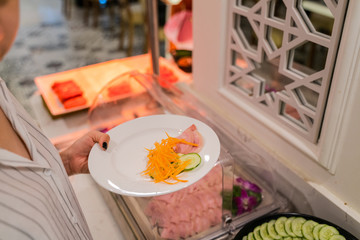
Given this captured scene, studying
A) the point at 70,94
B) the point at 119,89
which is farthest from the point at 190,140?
the point at 70,94

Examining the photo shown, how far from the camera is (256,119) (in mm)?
1268

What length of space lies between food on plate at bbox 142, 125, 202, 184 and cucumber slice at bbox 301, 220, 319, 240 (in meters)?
0.40

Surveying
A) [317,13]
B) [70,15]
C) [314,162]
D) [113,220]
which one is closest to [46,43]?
[70,15]

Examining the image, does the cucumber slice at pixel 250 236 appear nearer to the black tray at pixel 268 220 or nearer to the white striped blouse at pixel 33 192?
the black tray at pixel 268 220

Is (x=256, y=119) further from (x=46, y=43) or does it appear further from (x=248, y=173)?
(x=46, y=43)

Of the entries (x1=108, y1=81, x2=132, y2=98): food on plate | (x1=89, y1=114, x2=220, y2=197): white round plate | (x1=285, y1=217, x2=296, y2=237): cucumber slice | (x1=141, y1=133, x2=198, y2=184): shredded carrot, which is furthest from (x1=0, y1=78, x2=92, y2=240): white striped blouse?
(x1=108, y1=81, x2=132, y2=98): food on plate

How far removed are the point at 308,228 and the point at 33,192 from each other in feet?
2.41

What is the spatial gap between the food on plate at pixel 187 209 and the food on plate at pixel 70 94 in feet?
2.96

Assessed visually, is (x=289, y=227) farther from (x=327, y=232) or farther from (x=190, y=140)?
(x=190, y=140)

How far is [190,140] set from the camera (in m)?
0.88

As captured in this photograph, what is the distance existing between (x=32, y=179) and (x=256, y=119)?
0.83m

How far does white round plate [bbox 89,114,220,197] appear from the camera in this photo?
771mm

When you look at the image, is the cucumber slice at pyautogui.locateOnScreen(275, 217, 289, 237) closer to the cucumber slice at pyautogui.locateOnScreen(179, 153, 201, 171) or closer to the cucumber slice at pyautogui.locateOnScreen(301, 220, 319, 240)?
the cucumber slice at pyautogui.locateOnScreen(301, 220, 319, 240)

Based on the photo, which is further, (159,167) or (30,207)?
(159,167)
